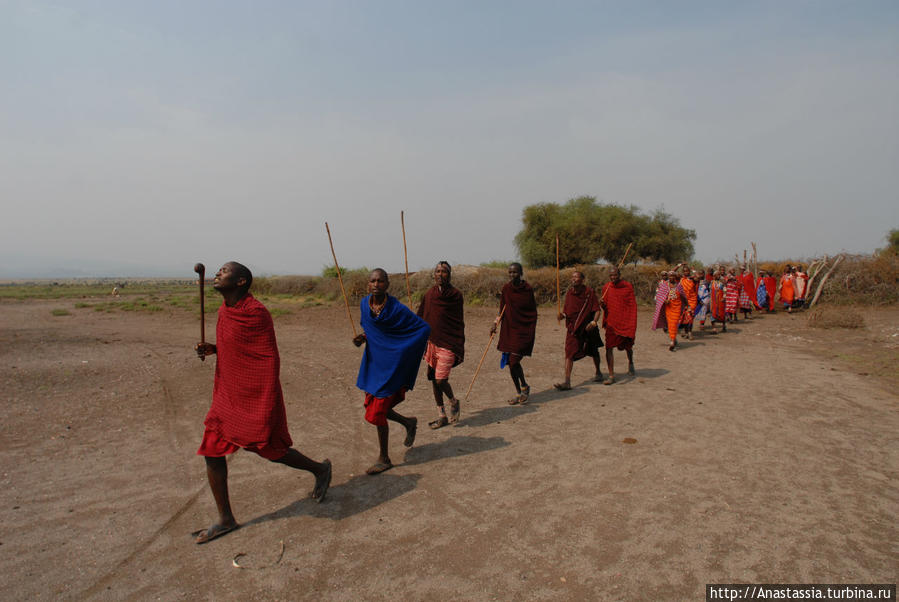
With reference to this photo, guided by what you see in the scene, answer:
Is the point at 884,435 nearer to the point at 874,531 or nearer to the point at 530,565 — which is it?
the point at 874,531

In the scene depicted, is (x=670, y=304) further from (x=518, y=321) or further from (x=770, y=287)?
(x=770, y=287)

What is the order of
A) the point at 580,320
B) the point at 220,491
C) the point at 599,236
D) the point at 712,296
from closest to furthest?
1. the point at 220,491
2. the point at 580,320
3. the point at 712,296
4. the point at 599,236

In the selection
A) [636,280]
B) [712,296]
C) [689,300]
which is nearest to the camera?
[689,300]

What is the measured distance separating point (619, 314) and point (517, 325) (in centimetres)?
243

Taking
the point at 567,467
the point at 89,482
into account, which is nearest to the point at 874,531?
the point at 567,467

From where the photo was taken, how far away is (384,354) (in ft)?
16.4

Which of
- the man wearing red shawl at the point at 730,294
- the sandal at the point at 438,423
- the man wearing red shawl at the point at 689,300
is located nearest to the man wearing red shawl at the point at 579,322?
the sandal at the point at 438,423

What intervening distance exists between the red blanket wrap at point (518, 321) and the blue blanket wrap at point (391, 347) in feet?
8.26

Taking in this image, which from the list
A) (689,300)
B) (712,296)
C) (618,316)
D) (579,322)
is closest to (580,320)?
(579,322)

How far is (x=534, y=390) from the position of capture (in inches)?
335

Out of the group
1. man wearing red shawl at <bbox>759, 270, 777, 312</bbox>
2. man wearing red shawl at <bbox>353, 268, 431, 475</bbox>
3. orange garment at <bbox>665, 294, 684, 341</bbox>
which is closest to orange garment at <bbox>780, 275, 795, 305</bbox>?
man wearing red shawl at <bbox>759, 270, 777, 312</bbox>

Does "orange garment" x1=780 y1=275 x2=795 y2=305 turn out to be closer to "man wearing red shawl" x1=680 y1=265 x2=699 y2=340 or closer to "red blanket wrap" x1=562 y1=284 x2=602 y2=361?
"man wearing red shawl" x1=680 y1=265 x2=699 y2=340

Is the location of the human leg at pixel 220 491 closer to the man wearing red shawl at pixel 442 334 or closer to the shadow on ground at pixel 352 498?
the shadow on ground at pixel 352 498

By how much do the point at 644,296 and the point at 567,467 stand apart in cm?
1892
